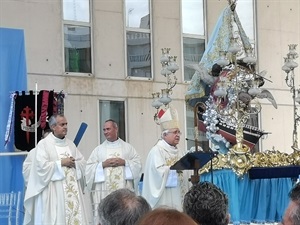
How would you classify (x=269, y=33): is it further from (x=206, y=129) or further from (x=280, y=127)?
(x=206, y=129)

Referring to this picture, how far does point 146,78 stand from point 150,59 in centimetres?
41

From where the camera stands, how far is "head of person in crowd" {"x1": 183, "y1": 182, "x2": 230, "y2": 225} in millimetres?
3320

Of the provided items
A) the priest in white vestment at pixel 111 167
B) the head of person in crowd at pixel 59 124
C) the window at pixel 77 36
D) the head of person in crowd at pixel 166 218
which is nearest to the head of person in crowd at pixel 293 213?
the head of person in crowd at pixel 166 218

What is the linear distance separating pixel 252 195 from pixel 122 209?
5.65m

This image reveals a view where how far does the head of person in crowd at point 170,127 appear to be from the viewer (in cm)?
855

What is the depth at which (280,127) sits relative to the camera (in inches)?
578

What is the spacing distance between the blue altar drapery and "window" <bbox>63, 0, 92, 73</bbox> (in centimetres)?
432

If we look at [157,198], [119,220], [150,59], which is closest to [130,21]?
[150,59]

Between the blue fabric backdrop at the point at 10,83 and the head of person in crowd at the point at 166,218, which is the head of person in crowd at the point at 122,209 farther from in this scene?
the blue fabric backdrop at the point at 10,83

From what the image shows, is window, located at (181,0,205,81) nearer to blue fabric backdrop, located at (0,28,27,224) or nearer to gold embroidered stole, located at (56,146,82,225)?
blue fabric backdrop, located at (0,28,27,224)

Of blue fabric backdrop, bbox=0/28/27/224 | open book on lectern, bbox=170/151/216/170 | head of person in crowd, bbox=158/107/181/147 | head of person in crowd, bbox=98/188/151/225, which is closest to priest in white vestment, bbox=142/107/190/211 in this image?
head of person in crowd, bbox=158/107/181/147

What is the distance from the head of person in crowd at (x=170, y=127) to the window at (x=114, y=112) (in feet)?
11.2

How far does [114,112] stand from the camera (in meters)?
12.5

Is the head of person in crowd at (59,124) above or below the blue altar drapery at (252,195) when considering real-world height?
above
